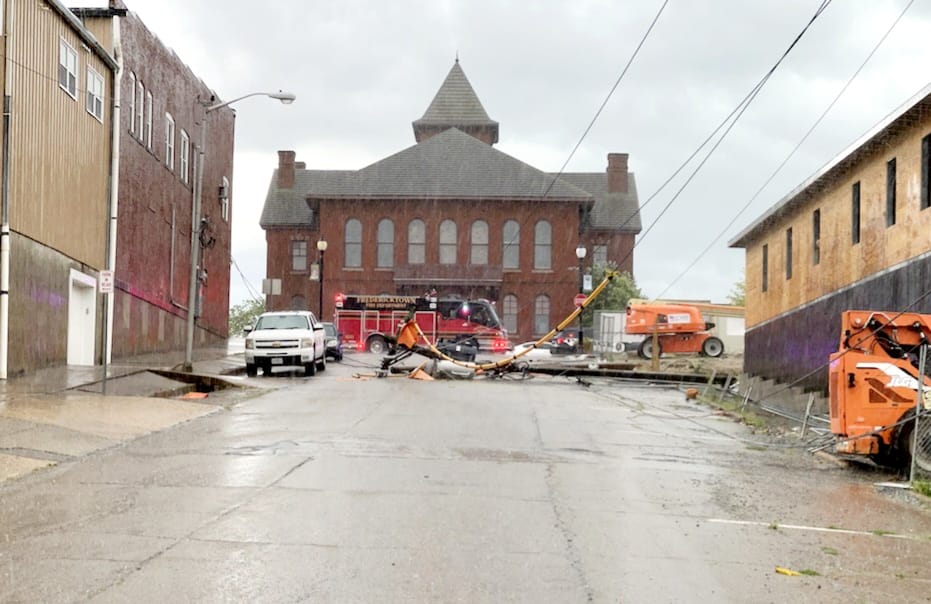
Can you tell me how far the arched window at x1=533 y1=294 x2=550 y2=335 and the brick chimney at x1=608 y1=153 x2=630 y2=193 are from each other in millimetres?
12399

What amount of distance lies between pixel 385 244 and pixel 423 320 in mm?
20521

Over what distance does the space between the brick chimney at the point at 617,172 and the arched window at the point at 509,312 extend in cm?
Answer: 1327

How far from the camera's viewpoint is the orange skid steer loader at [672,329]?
1868 inches

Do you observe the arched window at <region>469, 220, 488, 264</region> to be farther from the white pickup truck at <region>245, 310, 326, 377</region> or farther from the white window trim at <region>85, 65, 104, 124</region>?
the white window trim at <region>85, 65, 104, 124</region>

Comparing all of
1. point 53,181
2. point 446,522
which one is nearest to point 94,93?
point 53,181

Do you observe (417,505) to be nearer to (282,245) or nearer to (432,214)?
(432,214)

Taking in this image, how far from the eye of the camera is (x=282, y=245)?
241 ft

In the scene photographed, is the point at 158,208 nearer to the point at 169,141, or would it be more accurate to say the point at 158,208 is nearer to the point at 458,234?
the point at 169,141

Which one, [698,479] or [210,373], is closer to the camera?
[698,479]

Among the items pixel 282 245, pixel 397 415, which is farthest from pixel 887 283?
pixel 282 245

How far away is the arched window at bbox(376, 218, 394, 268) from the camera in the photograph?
6844cm

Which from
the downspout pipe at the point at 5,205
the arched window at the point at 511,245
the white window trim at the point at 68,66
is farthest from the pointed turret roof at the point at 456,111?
the downspout pipe at the point at 5,205

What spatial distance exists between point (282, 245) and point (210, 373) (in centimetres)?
4468

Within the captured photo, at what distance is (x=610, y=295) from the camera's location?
67.7 m
